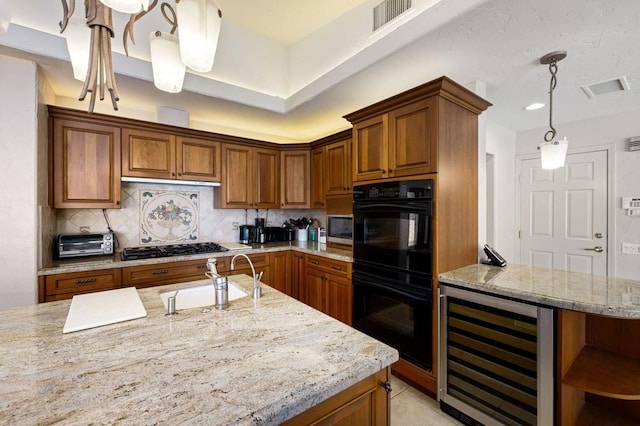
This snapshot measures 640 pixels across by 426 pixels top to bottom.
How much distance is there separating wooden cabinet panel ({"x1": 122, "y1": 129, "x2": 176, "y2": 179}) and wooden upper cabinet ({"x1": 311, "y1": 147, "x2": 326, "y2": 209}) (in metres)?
1.63

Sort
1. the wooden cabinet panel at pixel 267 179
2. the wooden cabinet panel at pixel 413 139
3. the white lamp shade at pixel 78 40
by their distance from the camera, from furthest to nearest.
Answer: the wooden cabinet panel at pixel 267 179 → the wooden cabinet panel at pixel 413 139 → the white lamp shade at pixel 78 40

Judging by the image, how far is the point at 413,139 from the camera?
2.05 m

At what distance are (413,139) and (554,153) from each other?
95 centimetres

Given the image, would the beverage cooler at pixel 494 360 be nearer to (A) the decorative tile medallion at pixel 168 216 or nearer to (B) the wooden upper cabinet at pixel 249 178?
(B) the wooden upper cabinet at pixel 249 178

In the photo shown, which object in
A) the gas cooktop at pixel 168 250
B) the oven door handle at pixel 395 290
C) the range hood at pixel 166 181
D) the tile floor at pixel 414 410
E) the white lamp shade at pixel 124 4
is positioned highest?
the white lamp shade at pixel 124 4

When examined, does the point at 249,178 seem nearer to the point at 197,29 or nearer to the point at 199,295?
the point at 199,295

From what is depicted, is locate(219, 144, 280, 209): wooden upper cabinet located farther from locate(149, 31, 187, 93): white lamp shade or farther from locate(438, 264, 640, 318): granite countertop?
locate(438, 264, 640, 318): granite countertop

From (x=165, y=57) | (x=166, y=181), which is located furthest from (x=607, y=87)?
(x=166, y=181)

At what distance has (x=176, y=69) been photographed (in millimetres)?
1327

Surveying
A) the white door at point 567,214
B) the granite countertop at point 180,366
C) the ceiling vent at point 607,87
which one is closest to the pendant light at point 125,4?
the granite countertop at point 180,366

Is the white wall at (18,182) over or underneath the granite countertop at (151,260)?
over

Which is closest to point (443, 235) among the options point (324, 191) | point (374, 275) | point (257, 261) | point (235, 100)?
point (374, 275)

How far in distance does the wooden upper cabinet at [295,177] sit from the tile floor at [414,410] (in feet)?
7.62

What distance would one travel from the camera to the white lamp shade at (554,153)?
190cm
